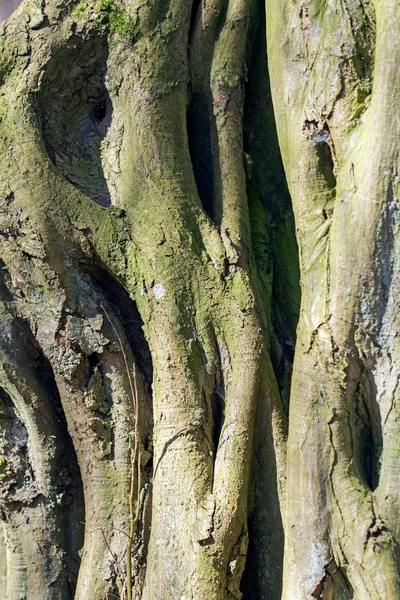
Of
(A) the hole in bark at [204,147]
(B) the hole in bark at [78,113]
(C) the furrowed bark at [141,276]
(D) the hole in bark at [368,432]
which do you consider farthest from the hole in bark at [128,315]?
(D) the hole in bark at [368,432]

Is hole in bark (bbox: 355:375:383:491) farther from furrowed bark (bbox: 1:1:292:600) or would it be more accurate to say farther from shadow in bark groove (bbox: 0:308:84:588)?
shadow in bark groove (bbox: 0:308:84:588)

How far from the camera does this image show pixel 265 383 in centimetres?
267

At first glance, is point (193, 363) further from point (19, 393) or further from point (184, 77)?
point (184, 77)

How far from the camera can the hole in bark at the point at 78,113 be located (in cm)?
307

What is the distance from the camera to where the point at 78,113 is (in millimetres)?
3170

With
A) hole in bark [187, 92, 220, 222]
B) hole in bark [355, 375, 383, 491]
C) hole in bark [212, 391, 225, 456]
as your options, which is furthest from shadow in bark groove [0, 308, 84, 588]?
hole in bark [355, 375, 383, 491]

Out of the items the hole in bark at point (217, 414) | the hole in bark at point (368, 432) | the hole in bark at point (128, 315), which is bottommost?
the hole in bark at point (368, 432)

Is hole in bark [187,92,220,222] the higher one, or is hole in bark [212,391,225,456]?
hole in bark [187,92,220,222]

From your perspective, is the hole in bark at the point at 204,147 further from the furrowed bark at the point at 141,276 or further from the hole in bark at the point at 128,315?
the hole in bark at the point at 128,315

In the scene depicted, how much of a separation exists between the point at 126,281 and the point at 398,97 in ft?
4.01

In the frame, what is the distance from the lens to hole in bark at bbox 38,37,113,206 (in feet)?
10.1

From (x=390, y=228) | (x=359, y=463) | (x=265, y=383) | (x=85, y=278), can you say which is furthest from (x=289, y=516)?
(x=85, y=278)

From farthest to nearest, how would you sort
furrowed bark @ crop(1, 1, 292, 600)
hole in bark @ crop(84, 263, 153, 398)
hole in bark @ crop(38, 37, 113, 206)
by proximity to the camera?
hole in bark @ crop(38, 37, 113, 206)
hole in bark @ crop(84, 263, 153, 398)
furrowed bark @ crop(1, 1, 292, 600)

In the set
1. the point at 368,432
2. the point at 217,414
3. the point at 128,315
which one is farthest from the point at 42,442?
the point at 368,432
